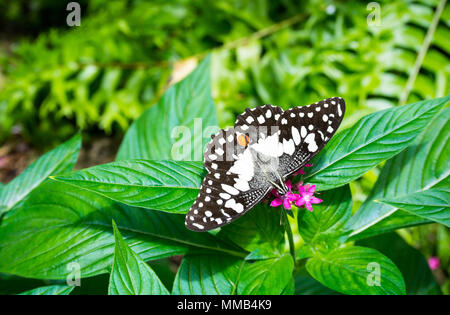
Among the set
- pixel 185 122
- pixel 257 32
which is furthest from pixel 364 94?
pixel 185 122

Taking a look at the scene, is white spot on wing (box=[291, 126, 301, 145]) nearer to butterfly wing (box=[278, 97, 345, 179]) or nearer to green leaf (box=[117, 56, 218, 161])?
butterfly wing (box=[278, 97, 345, 179])

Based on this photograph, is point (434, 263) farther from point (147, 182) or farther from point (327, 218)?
point (147, 182)

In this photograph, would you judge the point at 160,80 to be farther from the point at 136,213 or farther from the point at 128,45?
the point at 136,213

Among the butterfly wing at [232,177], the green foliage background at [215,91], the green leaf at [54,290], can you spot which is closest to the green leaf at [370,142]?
the green foliage background at [215,91]

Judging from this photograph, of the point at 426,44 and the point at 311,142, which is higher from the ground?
the point at 426,44

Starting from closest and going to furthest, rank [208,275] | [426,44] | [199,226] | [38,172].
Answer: [199,226] → [208,275] → [38,172] → [426,44]

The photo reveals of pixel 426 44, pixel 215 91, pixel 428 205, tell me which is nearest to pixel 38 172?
pixel 428 205

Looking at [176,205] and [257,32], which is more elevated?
[257,32]
